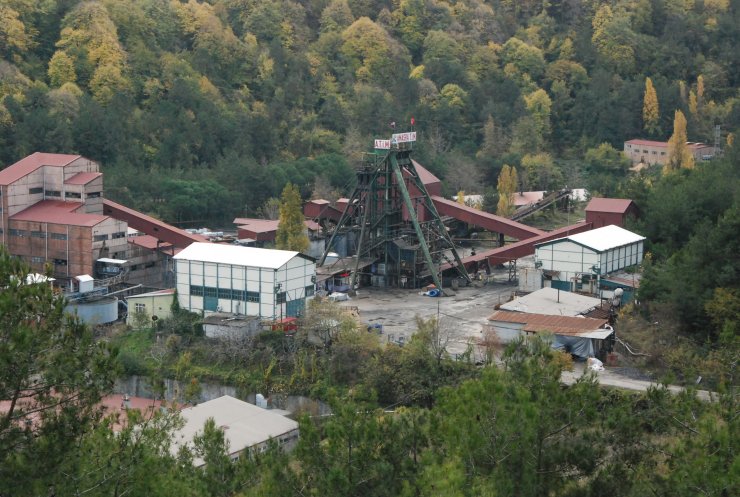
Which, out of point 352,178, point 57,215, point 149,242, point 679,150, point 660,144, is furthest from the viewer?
point 660,144

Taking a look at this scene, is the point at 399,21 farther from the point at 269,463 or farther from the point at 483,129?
the point at 269,463

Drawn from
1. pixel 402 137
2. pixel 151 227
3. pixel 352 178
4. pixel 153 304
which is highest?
pixel 402 137

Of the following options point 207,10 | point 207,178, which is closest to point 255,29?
point 207,10

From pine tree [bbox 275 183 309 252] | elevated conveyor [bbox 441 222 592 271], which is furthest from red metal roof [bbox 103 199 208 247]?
elevated conveyor [bbox 441 222 592 271]

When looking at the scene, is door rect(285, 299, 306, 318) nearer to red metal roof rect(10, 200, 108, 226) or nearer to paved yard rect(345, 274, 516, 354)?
paved yard rect(345, 274, 516, 354)

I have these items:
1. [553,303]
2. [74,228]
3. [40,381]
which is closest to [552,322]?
[553,303]

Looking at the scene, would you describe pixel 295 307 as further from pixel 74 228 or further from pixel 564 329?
pixel 74 228
